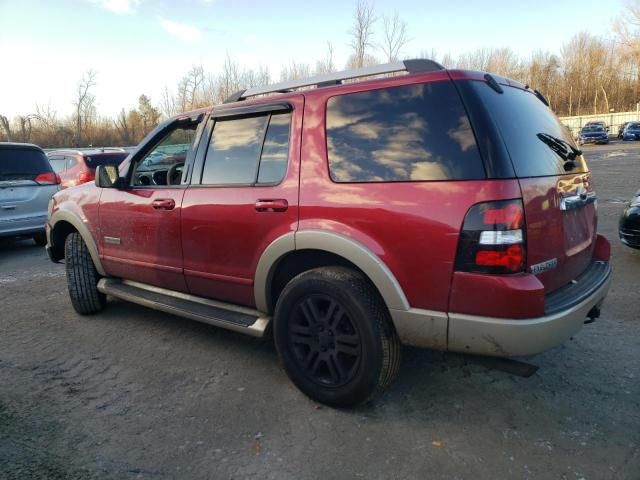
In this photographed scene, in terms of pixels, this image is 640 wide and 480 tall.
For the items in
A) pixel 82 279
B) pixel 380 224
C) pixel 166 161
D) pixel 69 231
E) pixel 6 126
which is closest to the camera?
pixel 380 224

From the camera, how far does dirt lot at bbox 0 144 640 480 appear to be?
2309 mm

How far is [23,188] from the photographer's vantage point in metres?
7.71

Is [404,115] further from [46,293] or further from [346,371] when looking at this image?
[46,293]

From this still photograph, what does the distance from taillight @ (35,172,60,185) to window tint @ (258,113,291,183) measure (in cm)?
651

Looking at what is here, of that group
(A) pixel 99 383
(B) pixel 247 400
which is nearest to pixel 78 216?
(A) pixel 99 383

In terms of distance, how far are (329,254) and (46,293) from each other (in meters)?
4.17

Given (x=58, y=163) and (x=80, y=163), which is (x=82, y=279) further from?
(x=58, y=163)

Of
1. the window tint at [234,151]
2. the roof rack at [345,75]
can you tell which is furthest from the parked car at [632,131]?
the window tint at [234,151]

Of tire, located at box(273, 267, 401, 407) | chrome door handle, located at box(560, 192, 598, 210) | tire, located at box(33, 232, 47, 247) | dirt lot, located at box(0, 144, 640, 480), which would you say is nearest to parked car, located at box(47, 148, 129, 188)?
tire, located at box(33, 232, 47, 247)

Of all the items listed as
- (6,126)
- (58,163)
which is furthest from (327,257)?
(6,126)

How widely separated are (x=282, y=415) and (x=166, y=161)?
2.62 meters

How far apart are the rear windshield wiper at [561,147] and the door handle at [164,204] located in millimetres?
2519

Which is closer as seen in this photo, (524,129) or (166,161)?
(524,129)

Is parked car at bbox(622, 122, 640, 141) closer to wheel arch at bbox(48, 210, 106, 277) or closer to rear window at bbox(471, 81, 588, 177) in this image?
rear window at bbox(471, 81, 588, 177)
